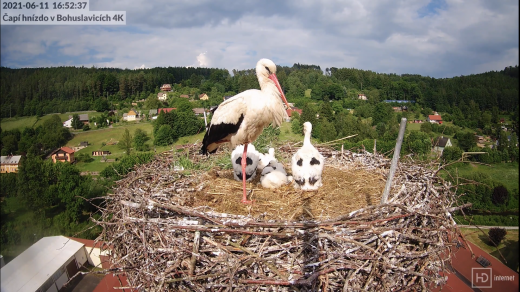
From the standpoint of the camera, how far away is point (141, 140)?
48.8 feet

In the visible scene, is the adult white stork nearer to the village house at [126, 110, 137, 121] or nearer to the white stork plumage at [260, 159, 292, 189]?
the white stork plumage at [260, 159, 292, 189]

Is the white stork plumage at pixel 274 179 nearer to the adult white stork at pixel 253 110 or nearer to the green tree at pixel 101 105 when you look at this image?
the adult white stork at pixel 253 110

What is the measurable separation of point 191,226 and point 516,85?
2.55 metres

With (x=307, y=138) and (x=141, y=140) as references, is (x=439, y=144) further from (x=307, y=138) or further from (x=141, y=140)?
(x=141, y=140)

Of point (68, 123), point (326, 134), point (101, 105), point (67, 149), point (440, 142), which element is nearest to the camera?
point (440, 142)

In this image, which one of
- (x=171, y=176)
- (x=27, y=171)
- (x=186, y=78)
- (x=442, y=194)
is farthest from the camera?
(x=186, y=78)

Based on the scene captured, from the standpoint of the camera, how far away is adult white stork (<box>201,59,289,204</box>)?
3504mm

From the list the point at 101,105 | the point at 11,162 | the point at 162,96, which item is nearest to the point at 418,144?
the point at 11,162

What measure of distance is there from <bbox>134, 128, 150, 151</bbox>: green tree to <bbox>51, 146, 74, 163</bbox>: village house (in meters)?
3.50

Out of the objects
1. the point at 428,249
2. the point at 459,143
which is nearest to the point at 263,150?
the point at 428,249

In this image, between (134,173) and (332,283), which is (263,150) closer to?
(134,173)

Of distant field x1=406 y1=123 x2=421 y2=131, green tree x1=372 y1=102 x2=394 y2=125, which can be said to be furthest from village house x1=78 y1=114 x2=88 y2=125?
distant field x1=406 y1=123 x2=421 y2=131

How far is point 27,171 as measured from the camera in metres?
12.1

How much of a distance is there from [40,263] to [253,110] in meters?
2.56
